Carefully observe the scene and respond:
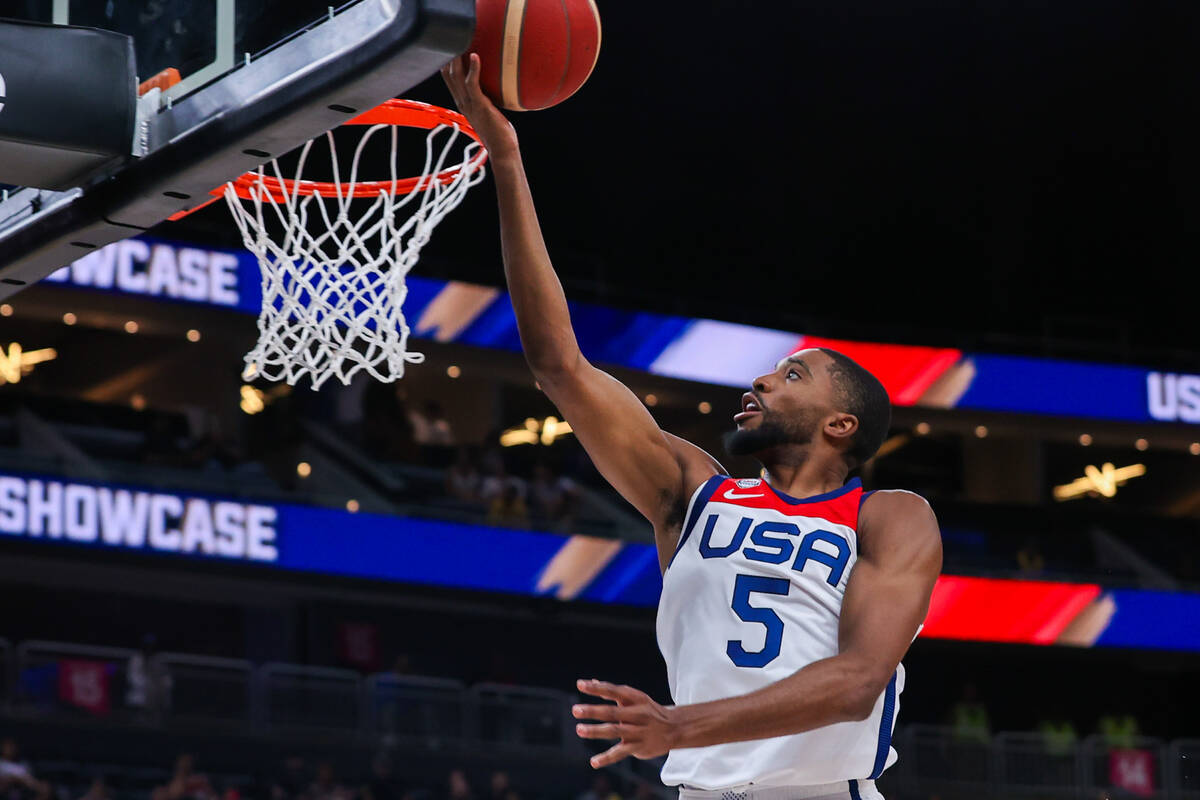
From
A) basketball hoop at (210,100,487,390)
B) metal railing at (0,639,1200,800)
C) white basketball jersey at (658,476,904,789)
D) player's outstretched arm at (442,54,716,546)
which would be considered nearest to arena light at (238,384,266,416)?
metal railing at (0,639,1200,800)

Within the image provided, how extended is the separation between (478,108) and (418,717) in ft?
39.0

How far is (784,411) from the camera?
367cm

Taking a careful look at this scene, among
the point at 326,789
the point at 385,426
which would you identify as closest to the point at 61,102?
the point at 326,789

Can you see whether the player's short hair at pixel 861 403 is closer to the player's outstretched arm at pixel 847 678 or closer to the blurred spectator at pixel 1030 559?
the player's outstretched arm at pixel 847 678

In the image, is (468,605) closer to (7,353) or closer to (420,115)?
(7,353)

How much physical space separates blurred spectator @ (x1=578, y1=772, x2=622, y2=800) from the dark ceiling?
7.30 m

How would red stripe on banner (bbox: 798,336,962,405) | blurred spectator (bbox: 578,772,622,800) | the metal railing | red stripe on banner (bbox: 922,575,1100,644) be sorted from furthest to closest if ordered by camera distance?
1. red stripe on banner (bbox: 798,336,962,405)
2. red stripe on banner (bbox: 922,575,1100,644)
3. blurred spectator (bbox: 578,772,622,800)
4. the metal railing

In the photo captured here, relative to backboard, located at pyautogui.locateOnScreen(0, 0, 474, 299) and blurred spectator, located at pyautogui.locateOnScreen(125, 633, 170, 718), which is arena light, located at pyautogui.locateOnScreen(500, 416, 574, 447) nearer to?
blurred spectator, located at pyautogui.locateOnScreen(125, 633, 170, 718)

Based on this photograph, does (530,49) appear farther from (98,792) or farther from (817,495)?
(98,792)

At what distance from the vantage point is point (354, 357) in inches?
196

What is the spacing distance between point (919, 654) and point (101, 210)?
20455 millimetres

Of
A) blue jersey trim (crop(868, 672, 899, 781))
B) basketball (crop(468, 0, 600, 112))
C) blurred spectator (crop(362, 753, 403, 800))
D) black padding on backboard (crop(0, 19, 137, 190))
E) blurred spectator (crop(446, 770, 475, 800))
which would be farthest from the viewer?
blurred spectator (crop(446, 770, 475, 800))

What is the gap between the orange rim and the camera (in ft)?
16.5

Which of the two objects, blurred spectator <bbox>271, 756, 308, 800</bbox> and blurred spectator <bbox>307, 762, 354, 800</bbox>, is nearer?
blurred spectator <bbox>307, 762, 354, 800</bbox>
